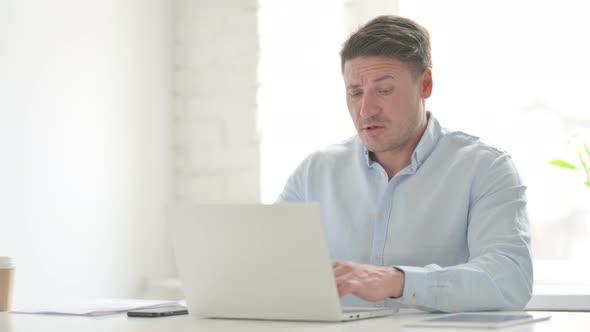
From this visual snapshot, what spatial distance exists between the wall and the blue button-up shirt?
31.3 inches

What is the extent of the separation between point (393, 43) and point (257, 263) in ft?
2.88

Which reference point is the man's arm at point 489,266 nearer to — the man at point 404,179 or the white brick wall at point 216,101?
the man at point 404,179

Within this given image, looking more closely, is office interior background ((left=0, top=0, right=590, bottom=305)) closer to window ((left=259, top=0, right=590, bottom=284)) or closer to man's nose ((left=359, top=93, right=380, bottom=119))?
window ((left=259, top=0, right=590, bottom=284))

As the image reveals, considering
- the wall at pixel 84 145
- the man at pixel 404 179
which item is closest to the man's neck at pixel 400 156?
the man at pixel 404 179

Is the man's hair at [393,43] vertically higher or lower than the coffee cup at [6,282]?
higher

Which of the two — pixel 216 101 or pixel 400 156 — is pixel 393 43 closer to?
pixel 400 156

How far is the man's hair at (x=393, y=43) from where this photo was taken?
2285 mm

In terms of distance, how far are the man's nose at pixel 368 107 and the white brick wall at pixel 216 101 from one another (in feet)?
3.49

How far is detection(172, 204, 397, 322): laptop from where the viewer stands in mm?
1562

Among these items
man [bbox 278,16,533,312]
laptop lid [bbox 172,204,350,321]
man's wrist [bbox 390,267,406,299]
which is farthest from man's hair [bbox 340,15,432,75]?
laptop lid [bbox 172,204,350,321]

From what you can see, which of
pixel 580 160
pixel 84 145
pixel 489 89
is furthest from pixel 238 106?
pixel 580 160

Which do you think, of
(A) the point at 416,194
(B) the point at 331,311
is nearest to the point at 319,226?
(B) the point at 331,311

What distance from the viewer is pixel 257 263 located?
162 cm

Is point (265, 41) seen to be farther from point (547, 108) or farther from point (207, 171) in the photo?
point (547, 108)
